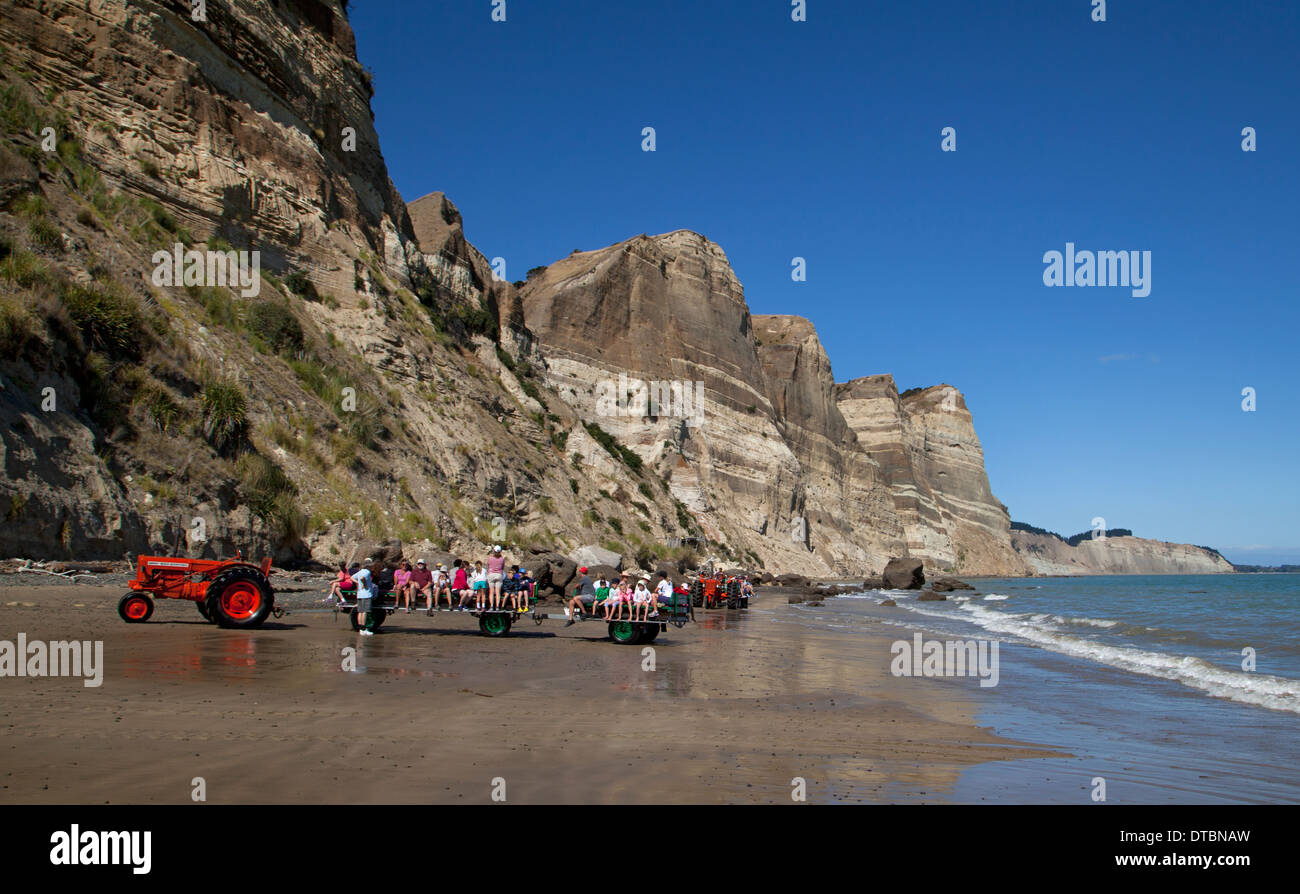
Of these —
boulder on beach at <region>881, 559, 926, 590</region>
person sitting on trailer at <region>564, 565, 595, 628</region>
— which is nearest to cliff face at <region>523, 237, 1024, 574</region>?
boulder on beach at <region>881, 559, 926, 590</region>

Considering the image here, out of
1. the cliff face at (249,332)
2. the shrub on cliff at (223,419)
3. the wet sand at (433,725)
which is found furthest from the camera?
the shrub on cliff at (223,419)

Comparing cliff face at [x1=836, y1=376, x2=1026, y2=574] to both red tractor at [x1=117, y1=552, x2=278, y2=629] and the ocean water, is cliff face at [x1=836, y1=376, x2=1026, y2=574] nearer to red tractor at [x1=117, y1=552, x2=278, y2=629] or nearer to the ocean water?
the ocean water

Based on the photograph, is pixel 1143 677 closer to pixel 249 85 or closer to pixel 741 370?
pixel 249 85

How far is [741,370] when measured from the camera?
86.4 metres

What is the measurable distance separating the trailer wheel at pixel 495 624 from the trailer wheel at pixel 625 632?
2.09m

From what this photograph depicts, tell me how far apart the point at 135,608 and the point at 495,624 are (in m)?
5.94

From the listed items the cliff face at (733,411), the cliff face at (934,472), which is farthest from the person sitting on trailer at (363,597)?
the cliff face at (934,472)

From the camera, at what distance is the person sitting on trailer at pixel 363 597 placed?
14.0 metres

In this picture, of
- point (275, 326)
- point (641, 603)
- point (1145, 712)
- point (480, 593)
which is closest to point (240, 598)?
point (480, 593)

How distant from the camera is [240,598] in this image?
13.1 meters

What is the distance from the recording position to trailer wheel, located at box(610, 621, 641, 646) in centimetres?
1648

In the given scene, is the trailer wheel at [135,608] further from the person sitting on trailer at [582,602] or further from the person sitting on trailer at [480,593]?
the person sitting on trailer at [582,602]

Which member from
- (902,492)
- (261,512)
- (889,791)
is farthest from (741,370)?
(889,791)

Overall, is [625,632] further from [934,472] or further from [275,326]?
[934,472]
